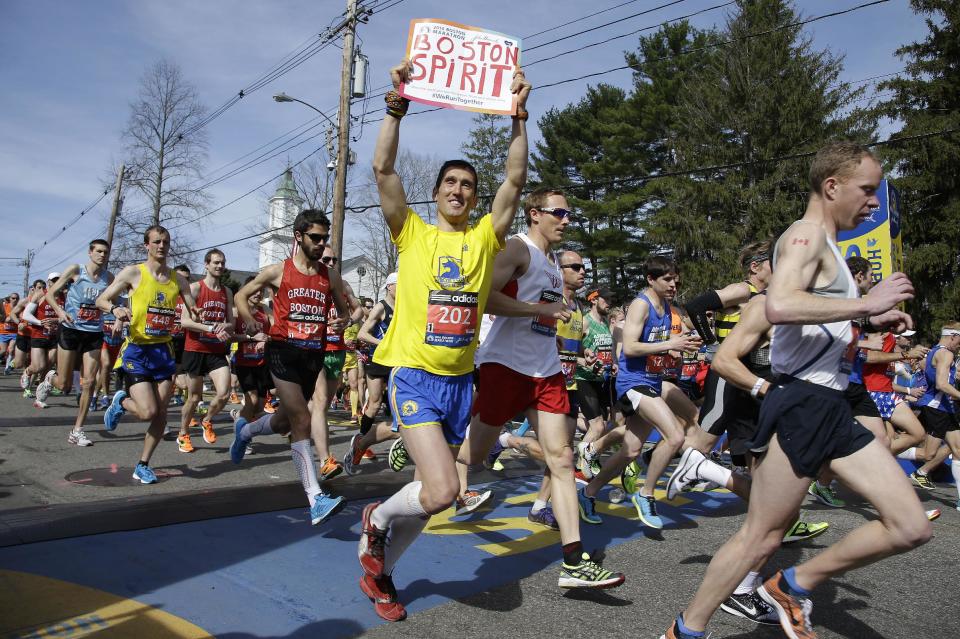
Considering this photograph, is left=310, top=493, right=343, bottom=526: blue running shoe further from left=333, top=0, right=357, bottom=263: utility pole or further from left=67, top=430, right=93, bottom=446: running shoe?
left=333, top=0, right=357, bottom=263: utility pole

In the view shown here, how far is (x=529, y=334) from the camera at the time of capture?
14.3 ft

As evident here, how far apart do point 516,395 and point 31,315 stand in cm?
1151

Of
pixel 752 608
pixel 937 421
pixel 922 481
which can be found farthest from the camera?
pixel 922 481

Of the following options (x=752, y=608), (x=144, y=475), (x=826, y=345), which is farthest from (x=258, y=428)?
(x=826, y=345)

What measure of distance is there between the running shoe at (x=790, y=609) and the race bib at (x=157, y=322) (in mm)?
5613

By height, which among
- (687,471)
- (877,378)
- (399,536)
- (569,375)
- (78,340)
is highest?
(877,378)

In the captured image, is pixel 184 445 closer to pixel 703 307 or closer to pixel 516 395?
pixel 516 395

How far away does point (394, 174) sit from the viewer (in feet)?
11.5

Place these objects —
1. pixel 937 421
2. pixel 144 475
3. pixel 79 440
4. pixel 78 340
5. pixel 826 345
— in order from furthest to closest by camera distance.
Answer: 1. pixel 78 340
2. pixel 937 421
3. pixel 79 440
4. pixel 144 475
5. pixel 826 345

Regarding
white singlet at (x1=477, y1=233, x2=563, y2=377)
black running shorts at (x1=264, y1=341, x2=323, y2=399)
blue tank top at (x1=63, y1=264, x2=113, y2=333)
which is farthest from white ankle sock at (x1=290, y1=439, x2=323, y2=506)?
blue tank top at (x1=63, y1=264, x2=113, y2=333)

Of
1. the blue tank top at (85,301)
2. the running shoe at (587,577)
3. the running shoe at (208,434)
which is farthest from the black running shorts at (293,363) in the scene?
the blue tank top at (85,301)

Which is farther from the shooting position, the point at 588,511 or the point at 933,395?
the point at 933,395

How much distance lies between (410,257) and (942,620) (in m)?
3.44

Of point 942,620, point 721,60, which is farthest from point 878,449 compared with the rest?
point 721,60
